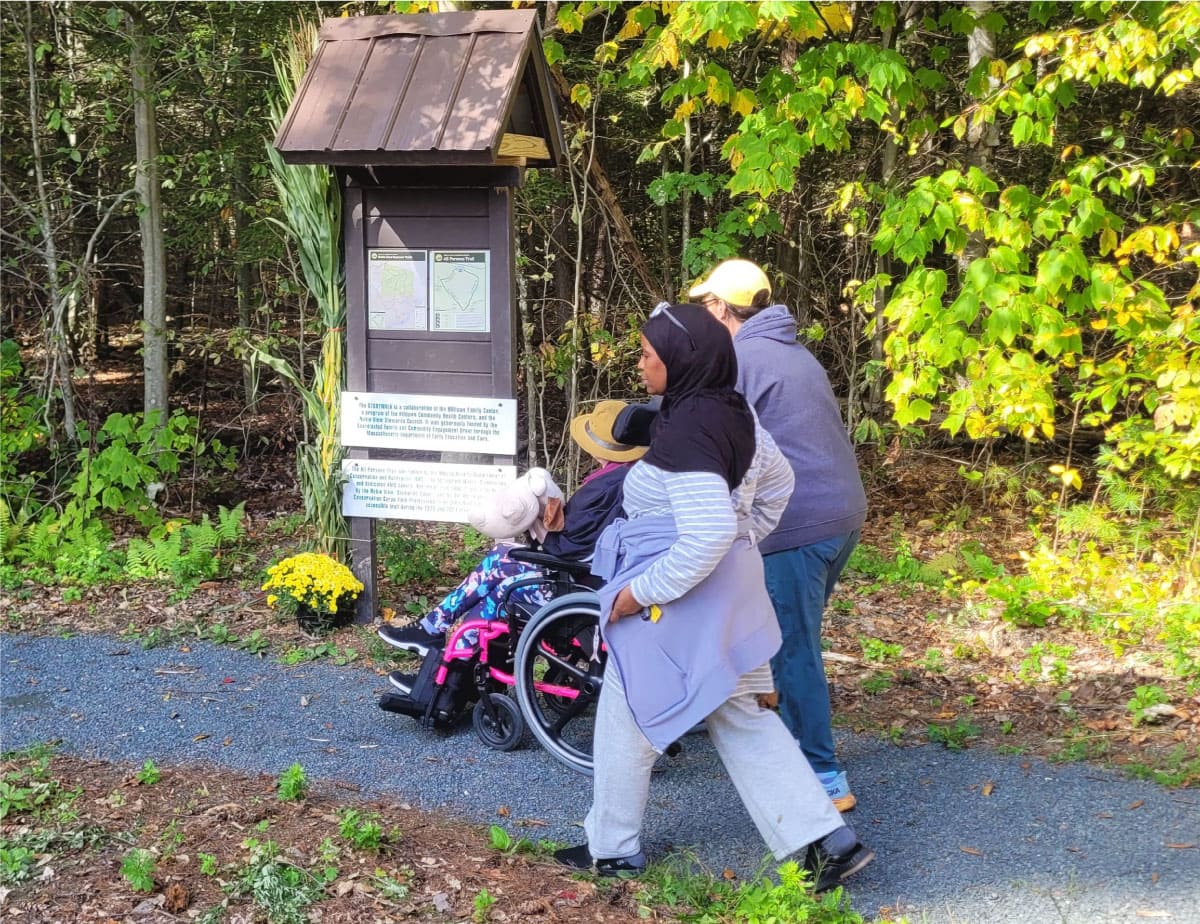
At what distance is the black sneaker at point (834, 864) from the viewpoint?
3107 mm

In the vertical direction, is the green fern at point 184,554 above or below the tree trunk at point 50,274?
below

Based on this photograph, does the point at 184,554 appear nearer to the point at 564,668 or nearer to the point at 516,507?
the point at 516,507

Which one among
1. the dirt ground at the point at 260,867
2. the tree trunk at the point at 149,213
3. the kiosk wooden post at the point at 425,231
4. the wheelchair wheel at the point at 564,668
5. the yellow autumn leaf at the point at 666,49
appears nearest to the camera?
the dirt ground at the point at 260,867

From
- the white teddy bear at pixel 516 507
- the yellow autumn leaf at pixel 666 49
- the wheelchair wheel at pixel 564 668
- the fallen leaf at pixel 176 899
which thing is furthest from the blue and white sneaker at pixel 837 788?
the yellow autumn leaf at pixel 666 49

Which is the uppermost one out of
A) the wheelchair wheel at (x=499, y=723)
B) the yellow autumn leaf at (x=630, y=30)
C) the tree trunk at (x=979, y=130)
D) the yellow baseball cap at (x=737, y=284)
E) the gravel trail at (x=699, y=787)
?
the yellow autumn leaf at (x=630, y=30)

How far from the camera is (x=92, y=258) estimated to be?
8977 mm

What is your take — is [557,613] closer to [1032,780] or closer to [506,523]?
[506,523]

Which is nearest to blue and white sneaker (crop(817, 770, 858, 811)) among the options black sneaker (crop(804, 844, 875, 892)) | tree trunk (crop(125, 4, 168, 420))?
black sneaker (crop(804, 844, 875, 892))

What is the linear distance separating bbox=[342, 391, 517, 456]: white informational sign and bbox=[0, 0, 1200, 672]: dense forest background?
1.62 feet

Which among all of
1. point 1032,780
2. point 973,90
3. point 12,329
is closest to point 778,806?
point 1032,780

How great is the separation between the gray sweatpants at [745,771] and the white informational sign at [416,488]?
2391 millimetres

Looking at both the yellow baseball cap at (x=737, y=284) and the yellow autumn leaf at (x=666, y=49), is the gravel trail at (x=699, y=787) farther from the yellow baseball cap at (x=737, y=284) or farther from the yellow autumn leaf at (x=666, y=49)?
the yellow autumn leaf at (x=666, y=49)

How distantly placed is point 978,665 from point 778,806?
278cm

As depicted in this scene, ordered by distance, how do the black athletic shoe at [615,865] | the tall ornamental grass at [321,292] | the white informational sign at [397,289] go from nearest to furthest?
the black athletic shoe at [615,865]
the white informational sign at [397,289]
the tall ornamental grass at [321,292]
